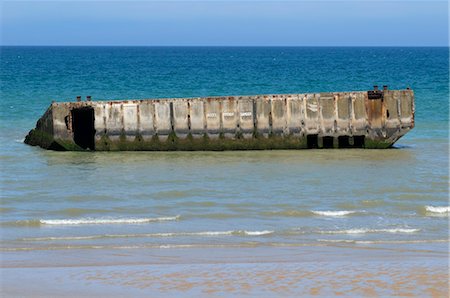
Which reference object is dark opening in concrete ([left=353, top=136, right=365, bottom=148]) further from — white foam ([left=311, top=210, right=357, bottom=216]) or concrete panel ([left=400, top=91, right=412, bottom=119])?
white foam ([left=311, top=210, right=357, bottom=216])

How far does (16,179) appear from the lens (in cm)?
1948

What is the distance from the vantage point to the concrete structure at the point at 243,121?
75.3 ft

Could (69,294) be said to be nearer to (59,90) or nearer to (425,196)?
(425,196)

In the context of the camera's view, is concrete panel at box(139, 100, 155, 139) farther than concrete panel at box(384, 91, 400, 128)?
No

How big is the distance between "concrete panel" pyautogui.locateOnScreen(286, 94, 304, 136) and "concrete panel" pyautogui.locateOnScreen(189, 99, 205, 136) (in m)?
2.28

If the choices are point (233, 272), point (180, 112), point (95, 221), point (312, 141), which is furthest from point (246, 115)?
point (233, 272)

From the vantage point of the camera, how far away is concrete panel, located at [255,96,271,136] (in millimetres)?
22922

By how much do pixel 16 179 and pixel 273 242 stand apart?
802 centimetres

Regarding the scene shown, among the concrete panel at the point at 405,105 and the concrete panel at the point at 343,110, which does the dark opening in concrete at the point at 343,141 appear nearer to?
the concrete panel at the point at 343,110

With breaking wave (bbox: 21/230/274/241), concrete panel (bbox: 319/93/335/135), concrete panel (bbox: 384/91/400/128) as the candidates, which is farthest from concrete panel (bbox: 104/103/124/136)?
breaking wave (bbox: 21/230/274/241)

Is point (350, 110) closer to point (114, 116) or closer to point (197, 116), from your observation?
point (197, 116)

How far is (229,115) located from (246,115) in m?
0.45


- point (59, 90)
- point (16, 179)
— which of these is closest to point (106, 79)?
point (59, 90)

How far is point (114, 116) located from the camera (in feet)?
75.7
